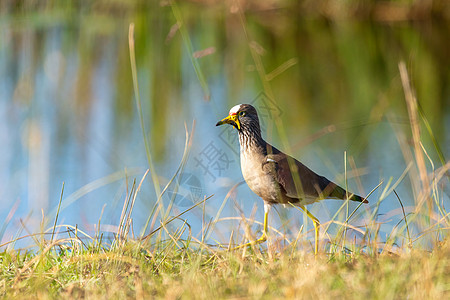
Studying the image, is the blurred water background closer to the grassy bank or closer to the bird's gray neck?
the bird's gray neck

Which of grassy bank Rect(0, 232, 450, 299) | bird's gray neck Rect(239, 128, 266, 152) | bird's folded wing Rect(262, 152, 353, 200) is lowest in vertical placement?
grassy bank Rect(0, 232, 450, 299)

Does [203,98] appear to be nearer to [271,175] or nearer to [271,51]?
[271,175]

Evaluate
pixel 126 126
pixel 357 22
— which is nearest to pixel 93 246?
pixel 126 126

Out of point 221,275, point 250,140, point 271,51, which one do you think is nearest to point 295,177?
point 250,140

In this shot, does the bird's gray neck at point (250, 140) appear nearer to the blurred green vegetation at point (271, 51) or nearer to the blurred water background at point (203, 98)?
the blurred water background at point (203, 98)

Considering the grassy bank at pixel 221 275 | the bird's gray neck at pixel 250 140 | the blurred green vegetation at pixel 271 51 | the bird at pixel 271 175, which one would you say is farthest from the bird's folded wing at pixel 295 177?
the blurred green vegetation at pixel 271 51

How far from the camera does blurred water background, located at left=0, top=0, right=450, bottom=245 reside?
3176mm

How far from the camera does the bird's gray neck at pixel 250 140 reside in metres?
3.38

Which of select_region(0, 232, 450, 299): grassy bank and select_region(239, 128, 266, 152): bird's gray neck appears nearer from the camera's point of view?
select_region(0, 232, 450, 299): grassy bank

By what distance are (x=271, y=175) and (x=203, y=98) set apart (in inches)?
101

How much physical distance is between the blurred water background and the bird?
0.34ft

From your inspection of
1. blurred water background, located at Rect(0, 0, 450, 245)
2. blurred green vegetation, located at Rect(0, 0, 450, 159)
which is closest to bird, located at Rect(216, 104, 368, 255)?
blurred water background, located at Rect(0, 0, 450, 245)

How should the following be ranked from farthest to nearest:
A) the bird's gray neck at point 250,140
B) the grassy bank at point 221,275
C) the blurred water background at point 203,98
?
the bird's gray neck at point 250,140 → the blurred water background at point 203,98 → the grassy bank at point 221,275

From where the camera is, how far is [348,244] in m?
2.82
